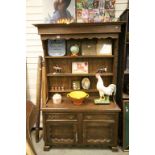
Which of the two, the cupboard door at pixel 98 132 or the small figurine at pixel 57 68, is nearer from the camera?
the cupboard door at pixel 98 132

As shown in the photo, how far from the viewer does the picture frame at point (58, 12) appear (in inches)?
103

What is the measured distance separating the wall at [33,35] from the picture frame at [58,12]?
45 millimetres

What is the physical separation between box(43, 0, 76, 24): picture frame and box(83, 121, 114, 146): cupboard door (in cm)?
158

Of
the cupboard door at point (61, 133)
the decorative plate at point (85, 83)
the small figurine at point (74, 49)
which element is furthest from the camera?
the decorative plate at point (85, 83)

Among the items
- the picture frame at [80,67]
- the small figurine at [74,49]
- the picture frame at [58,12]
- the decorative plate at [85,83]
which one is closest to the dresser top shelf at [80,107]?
the decorative plate at [85,83]

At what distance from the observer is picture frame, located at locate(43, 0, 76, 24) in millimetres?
2621

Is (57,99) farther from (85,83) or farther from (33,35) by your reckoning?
(33,35)

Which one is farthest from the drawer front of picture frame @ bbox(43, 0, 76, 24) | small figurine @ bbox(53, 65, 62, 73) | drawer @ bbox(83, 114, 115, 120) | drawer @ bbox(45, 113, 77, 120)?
picture frame @ bbox(43, 0, 76, 24)

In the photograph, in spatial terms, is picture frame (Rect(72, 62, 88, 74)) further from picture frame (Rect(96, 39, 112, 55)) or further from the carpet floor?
the carpet floor

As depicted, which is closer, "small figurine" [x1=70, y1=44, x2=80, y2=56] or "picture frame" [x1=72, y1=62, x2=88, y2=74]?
"small figurine" [x1=70, y1=44, x2=80, y2=56]

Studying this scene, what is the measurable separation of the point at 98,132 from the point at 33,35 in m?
1.85

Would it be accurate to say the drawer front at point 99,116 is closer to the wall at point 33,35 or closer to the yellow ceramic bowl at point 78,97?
the yellow ceramic bowl at point 78,97
